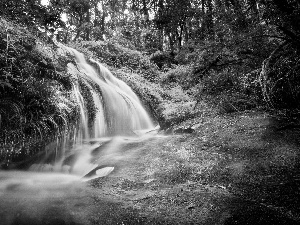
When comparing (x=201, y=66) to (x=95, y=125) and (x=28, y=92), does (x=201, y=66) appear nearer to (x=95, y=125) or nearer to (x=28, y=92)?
(x=28, y=92)

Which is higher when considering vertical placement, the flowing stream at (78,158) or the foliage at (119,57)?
the foliage at (119,57)

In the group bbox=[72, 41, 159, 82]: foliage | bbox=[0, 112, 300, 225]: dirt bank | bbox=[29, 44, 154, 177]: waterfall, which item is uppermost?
bbox=[72, 41, 159, 82]: foliage

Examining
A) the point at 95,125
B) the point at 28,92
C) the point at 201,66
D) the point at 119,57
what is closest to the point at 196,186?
the point at 201,66

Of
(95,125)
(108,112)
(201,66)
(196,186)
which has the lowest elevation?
(196,186)

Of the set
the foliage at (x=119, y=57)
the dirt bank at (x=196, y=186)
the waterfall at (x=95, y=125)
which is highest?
the foliage at (x=119, y=57)

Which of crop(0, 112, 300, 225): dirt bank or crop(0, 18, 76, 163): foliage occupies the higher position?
crop(0, 18, 76, 163): foliage

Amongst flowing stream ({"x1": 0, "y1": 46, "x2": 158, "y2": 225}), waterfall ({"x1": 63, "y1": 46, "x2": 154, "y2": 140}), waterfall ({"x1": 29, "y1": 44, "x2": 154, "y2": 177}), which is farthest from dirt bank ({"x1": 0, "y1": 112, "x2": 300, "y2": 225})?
waterfall ({"x1": 63, "y1": 46, "x2": 154, "y2": 140})

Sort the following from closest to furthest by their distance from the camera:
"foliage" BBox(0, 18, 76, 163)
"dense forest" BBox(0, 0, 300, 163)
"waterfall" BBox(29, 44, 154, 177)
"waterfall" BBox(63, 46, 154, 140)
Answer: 1. "dense forest" BBox(0, 0, 300, 163)
2. "foliage" BBox(0, 18, 76, 163)
3. "waterfall" BBox(29, 44, 154, 177)
4. "waterfall" BBox(63, 46, 154, 140)

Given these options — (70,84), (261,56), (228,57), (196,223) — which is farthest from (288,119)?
(70,84)

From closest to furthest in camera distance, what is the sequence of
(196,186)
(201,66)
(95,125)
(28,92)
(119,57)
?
(196,186)
(201,66)
(28,92)
(95,125)
(119,57)

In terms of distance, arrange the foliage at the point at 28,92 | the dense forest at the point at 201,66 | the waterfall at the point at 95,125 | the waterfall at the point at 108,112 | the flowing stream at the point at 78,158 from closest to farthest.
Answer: the flowing stream at the point at 78,158 < the dense forest at the point at 201,66 < the foliage at the point at 28,92 < the waterfall at the point at 95,125 < the waterfall at the point at 108,112

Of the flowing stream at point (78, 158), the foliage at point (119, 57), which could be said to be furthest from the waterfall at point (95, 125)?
the foliage at point (119, 57)

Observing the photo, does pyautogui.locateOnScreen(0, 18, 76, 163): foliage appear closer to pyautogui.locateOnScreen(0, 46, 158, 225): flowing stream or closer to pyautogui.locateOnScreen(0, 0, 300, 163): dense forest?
pyautogui.locateOnScreen(0, 0, 300, 163): dense forest

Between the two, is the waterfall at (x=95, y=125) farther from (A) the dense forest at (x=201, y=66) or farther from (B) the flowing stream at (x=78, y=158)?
(A) the dense forest at (x=201, y=66)
